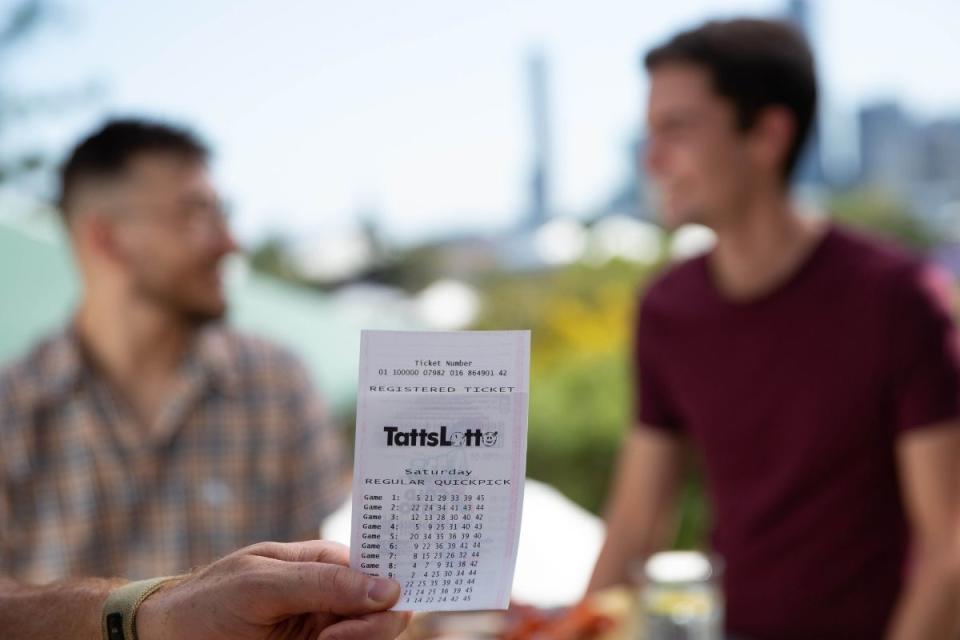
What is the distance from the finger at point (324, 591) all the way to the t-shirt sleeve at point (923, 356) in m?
1.63

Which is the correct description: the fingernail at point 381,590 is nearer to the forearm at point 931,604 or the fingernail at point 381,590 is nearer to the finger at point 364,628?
the finger at point 364,628

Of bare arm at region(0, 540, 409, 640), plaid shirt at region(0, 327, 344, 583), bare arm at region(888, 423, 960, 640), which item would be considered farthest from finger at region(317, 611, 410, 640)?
plaid shirt at region(0, 327, 344, 583)

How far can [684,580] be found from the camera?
1922 millimetres

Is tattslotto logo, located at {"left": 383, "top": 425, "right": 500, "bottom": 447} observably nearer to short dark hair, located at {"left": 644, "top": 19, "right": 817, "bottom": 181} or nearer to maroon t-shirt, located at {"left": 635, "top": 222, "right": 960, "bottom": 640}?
maroon t-shirt, located at {"left": 635, "top": 222, "right": 960, "bottom": 640}

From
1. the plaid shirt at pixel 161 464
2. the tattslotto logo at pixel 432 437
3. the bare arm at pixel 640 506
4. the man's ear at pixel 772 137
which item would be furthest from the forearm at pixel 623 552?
the tattslotto logo at pixel 432 437

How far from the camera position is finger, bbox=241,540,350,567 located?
0.92 m

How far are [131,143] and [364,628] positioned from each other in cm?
242

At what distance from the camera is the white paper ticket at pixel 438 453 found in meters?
0.86

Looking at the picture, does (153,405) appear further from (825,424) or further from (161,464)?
(825,424)

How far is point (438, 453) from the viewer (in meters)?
0.87

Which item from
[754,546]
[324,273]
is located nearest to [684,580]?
[754,546]

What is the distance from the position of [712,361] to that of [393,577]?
5.70 feet

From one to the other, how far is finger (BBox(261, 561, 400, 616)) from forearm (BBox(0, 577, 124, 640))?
227mm

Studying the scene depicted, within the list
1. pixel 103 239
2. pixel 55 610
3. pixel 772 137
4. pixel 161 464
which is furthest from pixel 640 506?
pixel 55 610
